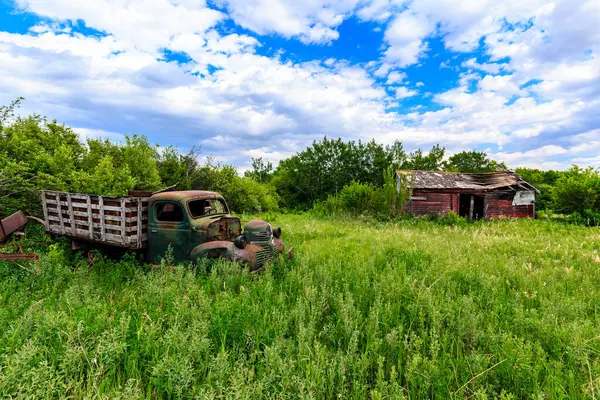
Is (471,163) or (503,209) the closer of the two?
(503,209)

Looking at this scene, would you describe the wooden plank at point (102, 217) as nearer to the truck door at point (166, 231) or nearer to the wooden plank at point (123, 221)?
the wooden plank at point (123, 221)

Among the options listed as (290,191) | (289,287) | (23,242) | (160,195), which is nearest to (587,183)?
(289,287)

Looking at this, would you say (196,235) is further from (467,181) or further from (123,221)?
(467,181)

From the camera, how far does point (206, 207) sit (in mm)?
7531

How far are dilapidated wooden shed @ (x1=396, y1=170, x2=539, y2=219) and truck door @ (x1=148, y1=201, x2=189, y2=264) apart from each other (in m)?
20.4

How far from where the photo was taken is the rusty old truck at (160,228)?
6104mm

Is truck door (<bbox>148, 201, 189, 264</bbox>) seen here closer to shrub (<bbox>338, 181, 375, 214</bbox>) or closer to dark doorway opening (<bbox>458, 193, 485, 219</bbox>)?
shrub (<bbox>338, 181, 375, 214</bbox>)

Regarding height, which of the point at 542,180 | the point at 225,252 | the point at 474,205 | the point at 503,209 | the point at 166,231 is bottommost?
the point at 503,209

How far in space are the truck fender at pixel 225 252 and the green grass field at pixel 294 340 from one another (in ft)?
1.19

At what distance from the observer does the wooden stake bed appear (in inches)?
254

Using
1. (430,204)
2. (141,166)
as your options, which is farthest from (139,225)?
(430,204)

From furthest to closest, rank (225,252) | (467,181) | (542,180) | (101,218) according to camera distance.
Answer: (542,180) → (467,181) → (101,218) → (225,252)

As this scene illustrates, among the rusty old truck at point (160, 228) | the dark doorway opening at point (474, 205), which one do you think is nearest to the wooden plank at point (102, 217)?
the rusty old truck at point (160, 228)

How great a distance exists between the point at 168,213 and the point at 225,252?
2177mm
